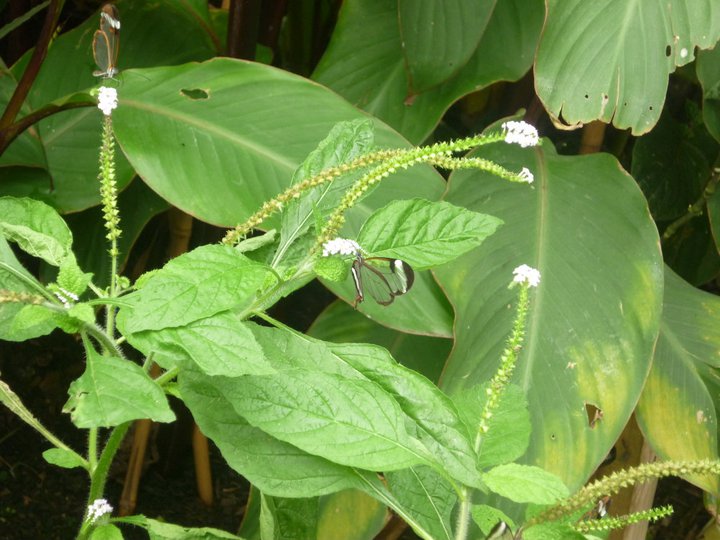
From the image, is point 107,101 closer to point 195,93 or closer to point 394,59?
point 195,93

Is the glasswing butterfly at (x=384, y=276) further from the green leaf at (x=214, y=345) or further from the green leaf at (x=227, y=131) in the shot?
the green leaf at (x=227, y=131)

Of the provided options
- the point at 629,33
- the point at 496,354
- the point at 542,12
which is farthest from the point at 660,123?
the point at 496,354

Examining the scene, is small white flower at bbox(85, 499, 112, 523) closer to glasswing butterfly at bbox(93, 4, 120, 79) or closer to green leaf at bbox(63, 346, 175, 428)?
green leaf at bbox(63, 346, 175, 428)

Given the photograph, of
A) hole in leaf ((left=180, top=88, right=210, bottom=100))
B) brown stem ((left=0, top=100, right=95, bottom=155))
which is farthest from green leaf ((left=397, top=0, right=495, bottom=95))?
brown stem ((left=0, top=100, right=95, bottom=155))

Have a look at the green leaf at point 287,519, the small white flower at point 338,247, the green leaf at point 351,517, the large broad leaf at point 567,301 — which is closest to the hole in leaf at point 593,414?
the large broad leaf at point 567,301

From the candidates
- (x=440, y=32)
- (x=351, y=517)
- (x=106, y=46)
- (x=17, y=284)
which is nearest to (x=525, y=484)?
(x=17, y=284)

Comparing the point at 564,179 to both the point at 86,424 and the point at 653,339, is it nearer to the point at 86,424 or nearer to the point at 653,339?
the point at 653,339
